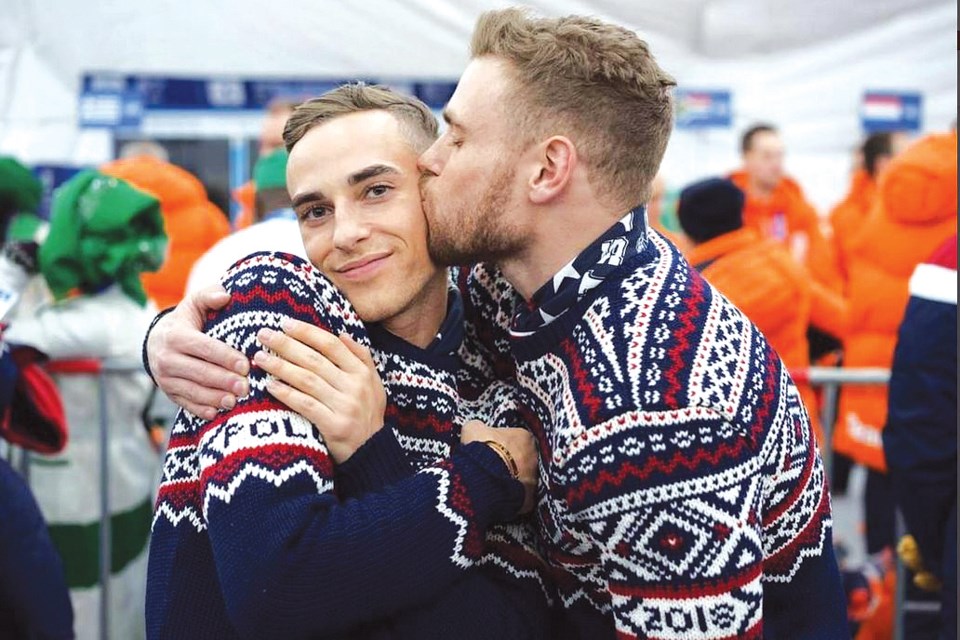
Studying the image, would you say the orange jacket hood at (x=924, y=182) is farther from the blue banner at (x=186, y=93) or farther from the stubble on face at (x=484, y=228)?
the blue banner at (x=186, y=93)

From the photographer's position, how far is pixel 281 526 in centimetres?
146

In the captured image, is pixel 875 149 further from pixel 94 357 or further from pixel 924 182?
pixel 94 357

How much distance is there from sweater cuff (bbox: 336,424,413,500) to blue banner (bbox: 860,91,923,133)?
31.2 ft

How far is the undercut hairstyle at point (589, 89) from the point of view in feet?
5.78

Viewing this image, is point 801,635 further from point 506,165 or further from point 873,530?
point 873,530

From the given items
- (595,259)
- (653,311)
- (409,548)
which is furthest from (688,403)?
(409,548)

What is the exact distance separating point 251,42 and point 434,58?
1905 millimetres

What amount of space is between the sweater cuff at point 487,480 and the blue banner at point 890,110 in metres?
9.44

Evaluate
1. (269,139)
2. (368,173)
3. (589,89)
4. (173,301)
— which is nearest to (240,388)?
(368,173)

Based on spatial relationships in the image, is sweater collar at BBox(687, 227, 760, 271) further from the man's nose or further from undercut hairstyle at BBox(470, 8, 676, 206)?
the man's nose

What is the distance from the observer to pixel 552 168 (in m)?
1.79

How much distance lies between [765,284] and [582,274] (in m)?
2.50

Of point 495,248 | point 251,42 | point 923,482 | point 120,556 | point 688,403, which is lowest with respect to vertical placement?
point 120,556

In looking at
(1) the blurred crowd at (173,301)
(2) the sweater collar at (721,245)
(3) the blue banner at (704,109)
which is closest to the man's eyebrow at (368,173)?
(1) the blurred crowd at (173,301)
